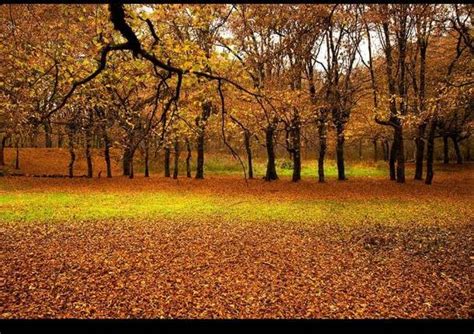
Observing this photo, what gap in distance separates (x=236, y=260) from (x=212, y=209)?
9063 millimetres

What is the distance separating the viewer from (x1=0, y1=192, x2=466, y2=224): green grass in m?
17.2

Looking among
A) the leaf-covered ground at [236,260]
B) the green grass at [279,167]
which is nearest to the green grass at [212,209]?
the leaf-covered ground at [236,260]

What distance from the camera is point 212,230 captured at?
14.7 meters

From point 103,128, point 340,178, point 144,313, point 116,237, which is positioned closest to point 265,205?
point 116,237

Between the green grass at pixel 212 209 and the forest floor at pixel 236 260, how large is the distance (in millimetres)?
95

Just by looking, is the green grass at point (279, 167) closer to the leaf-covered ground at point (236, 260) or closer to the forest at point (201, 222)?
the forest at point (201, 222)

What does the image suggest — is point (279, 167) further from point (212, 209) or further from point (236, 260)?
point (236, 260)

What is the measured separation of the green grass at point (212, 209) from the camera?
1720cm

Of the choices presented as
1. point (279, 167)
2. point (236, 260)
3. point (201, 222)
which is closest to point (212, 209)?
point (201, 222)

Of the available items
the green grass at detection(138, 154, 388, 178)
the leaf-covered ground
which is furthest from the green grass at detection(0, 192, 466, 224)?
the green grass at detection(138, 154, 388, 178)

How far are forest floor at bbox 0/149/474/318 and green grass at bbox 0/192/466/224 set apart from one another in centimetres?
9

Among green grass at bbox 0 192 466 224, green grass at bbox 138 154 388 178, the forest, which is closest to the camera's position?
the forest

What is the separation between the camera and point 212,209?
1983 cm

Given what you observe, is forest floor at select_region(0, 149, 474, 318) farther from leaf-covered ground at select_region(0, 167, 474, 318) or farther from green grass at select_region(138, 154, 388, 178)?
green grass at select_region(138, 154, 388, 178)
